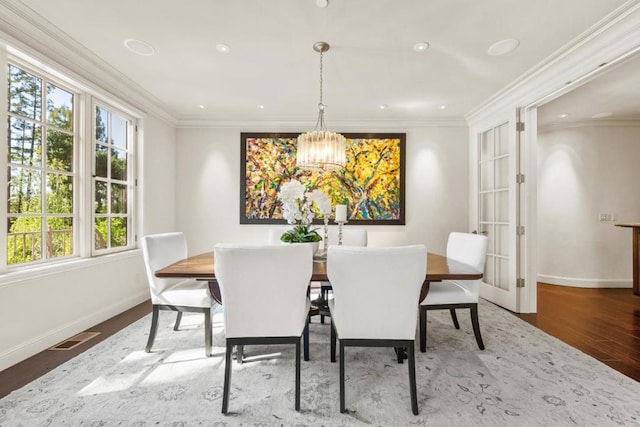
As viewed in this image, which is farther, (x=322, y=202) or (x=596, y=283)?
(x=596, y=283)

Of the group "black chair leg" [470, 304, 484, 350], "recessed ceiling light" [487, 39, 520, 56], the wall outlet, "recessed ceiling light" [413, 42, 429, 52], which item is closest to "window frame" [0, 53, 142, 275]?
"recessed ceiling light" [413, 42, 429, 52]

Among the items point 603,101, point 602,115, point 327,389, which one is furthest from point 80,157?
point 602,115

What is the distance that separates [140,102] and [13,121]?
143 cm

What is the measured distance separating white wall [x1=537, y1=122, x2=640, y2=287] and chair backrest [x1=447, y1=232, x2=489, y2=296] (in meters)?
2.97

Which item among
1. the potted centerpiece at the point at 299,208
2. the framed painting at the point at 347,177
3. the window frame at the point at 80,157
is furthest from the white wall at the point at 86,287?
the potted centerpiece at the point at 299,208

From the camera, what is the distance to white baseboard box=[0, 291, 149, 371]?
2019 mm

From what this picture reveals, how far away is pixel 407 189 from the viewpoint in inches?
165

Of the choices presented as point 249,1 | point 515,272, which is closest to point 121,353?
point 249,1

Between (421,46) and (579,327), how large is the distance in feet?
9.79

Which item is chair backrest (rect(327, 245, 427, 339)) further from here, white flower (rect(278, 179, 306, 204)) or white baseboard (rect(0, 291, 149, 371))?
white baseboard (rect(0, 291, 149, 371))

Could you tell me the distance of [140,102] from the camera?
11.3 feet

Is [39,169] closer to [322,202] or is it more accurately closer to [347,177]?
[322,202]

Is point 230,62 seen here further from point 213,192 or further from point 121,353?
point 121,353

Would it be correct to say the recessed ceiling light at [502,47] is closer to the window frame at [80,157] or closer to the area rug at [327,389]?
the area rug at [327,389]
